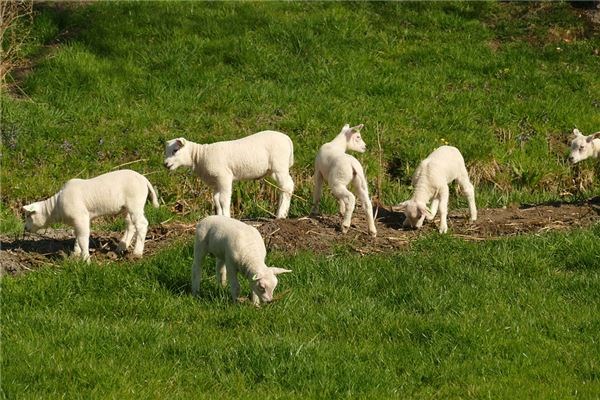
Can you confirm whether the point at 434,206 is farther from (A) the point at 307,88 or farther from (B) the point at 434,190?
(A) the point at 307,88

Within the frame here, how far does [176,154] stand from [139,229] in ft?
4.14

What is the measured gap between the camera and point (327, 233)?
1118 cm

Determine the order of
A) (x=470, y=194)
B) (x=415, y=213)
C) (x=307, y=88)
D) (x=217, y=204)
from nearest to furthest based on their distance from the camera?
(x=217, y=204) → (x=415, y=213) → (x=470, y=194) → (x=307, y=88)

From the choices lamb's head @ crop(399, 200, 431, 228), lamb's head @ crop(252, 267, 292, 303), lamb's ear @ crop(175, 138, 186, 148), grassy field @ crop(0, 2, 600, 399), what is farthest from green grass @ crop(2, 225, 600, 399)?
lamb's ear @ crop(175, 138, 186, 148)

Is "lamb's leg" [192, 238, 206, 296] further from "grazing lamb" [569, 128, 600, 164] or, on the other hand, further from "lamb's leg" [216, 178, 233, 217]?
"grazing lamb" [569, 128, 600, 164]

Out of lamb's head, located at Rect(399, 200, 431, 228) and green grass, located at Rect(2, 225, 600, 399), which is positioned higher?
lamb's head, located at Rect(399, 200, 431, 228)

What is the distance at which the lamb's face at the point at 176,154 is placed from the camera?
37.0 ft

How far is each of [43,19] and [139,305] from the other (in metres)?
11.0

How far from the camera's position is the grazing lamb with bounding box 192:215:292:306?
8.78m

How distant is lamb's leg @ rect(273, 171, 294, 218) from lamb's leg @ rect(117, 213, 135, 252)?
1.82 m

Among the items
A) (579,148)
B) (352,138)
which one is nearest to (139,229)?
(352,138)

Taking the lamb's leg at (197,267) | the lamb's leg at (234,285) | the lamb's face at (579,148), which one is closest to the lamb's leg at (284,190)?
the lamb's leg at (197,267)

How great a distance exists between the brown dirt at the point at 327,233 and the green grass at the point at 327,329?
47cm

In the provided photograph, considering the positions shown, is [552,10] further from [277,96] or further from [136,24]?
[136,24]
